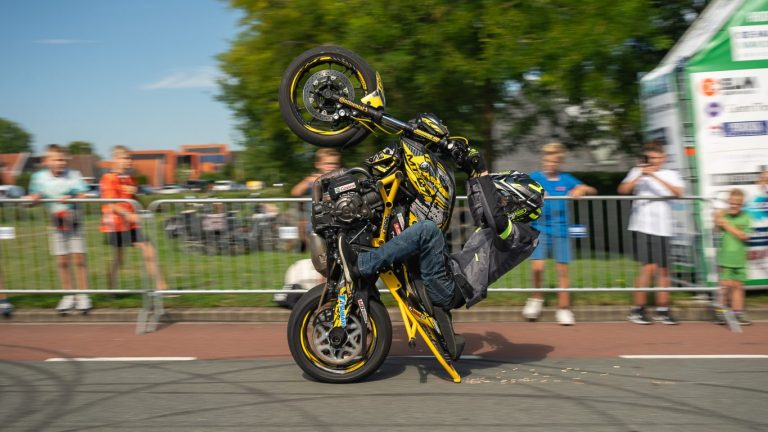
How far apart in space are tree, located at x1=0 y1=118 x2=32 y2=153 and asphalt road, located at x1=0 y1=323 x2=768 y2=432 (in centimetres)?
11075

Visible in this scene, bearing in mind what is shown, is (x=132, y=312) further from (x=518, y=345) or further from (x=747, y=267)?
(x=747, y=267)

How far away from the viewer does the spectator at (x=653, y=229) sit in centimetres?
831

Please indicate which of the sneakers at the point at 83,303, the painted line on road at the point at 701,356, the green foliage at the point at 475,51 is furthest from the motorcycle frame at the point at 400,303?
the green foliage at the point at 475,51

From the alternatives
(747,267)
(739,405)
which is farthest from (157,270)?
(747,267)

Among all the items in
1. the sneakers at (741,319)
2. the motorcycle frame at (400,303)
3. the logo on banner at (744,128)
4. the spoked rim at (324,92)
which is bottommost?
the sneakers at (741,319)

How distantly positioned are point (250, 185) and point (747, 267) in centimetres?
786

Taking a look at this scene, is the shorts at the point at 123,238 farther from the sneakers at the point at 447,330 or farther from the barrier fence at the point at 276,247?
the sneakers at the point at 447,330

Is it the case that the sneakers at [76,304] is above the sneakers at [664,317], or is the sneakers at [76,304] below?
above

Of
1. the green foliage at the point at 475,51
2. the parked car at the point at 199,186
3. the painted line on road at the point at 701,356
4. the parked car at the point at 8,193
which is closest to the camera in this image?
the painted line on road at the point at 701,356

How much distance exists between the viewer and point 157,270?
8445 mm

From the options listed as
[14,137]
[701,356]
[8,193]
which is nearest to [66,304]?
[8,193]

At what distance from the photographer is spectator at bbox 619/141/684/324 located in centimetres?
831

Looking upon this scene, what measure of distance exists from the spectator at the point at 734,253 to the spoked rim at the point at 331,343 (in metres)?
4.45

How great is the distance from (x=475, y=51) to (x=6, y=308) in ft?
21.6
